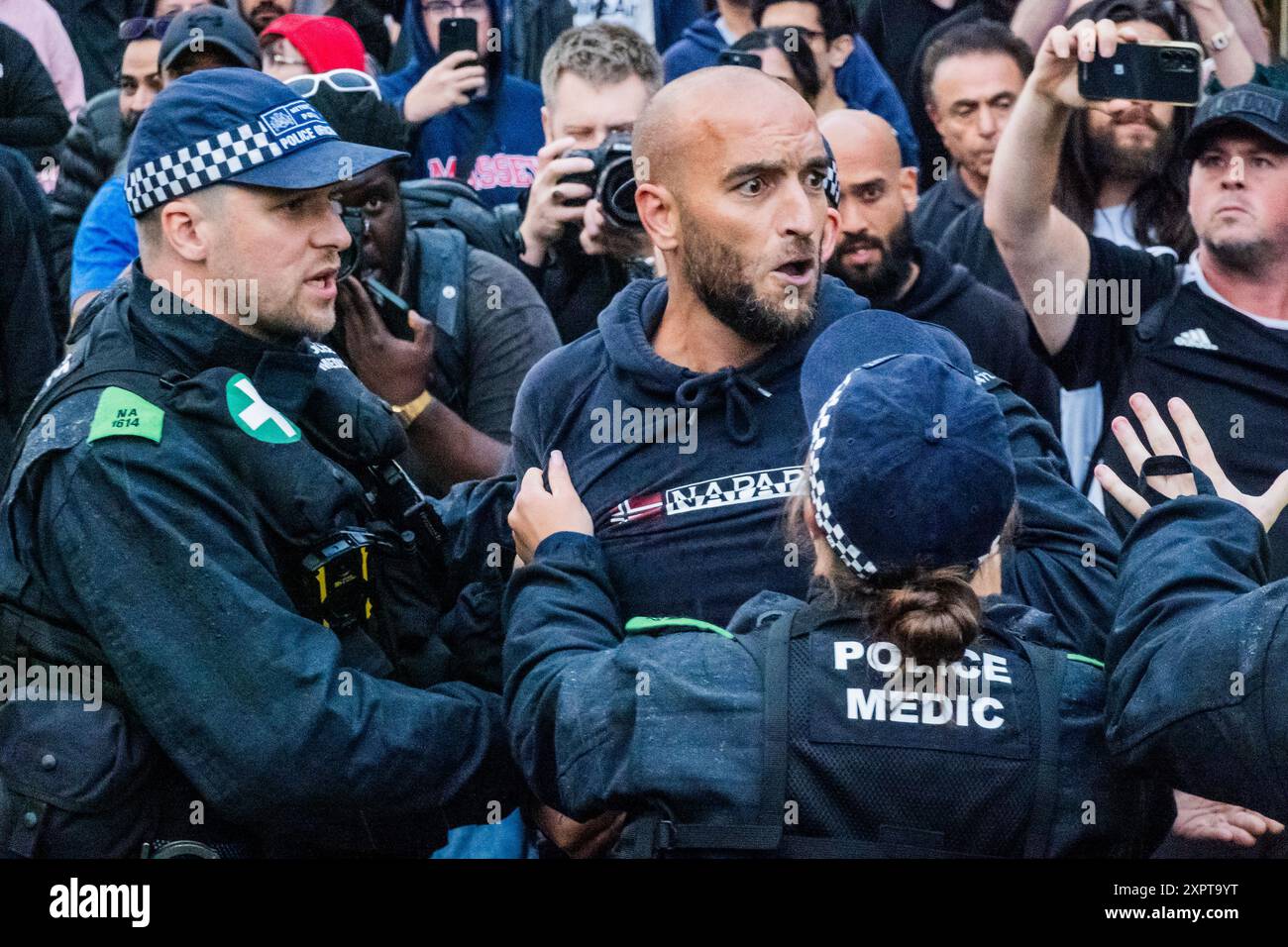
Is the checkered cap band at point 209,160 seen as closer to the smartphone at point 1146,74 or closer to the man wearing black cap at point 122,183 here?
the man wearing black cap at point 122,183

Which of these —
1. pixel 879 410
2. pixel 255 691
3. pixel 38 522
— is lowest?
pixel 255 691

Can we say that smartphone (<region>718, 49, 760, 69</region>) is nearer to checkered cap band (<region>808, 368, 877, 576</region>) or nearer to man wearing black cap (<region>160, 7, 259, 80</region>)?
man wearing black cap (<region>160, 7, 259, 80</region>)

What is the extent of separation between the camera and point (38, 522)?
256 centimetres

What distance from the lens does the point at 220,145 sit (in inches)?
106

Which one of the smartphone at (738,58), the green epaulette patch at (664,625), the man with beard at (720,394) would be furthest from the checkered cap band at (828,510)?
the smartphone at (738,58)

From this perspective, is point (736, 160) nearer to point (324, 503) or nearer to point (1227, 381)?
point (324, 503)

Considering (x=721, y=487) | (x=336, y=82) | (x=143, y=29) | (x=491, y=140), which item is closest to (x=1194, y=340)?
(x=721, y=487)

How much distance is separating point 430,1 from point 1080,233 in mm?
2236

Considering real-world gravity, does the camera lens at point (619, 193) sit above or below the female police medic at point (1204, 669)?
above

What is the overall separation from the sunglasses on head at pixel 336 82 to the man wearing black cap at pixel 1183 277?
152cm

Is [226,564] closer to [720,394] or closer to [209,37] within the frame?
[720,394]

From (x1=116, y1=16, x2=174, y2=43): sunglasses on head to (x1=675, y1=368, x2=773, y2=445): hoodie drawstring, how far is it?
293 centimetres

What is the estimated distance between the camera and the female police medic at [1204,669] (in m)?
2.12
